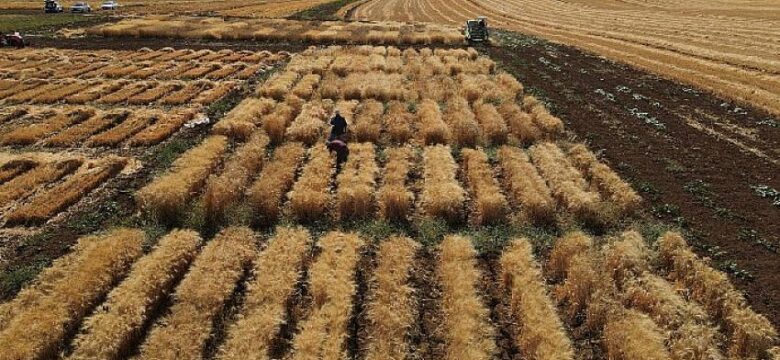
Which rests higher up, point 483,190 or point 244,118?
point 244,118

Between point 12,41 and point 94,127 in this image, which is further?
point 12,41

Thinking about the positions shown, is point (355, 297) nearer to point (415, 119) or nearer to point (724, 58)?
Answer: point (415, 119)

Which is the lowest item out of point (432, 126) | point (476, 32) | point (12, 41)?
point (432, 126)

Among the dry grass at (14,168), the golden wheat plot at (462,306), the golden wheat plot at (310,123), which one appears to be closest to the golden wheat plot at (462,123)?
the golden wheat plot at (310,123)

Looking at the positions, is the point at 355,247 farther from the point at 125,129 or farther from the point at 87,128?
the point at 87,128

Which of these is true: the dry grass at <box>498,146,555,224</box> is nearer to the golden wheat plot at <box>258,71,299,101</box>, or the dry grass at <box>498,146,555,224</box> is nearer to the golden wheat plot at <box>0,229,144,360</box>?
the golden wheat plot at <box>0,229,144,360</box>

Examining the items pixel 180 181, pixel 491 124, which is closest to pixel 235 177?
pixel 180 181

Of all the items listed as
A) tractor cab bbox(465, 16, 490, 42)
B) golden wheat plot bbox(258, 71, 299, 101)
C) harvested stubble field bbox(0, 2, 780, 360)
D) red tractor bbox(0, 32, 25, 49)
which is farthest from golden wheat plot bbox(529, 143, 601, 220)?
red tractor bbox(0, 32, 25, 49)

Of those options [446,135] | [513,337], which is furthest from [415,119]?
[513,337]
